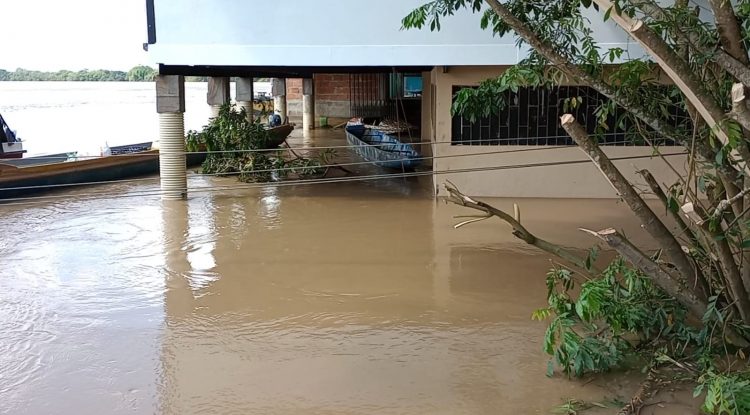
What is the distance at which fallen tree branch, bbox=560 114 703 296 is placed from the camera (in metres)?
4.07

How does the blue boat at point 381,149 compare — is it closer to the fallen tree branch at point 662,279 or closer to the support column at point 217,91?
the support column at point 217,91

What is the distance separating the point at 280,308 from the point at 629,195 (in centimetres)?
304

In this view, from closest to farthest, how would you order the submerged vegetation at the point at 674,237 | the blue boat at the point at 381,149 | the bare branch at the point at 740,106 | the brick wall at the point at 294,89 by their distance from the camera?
1. the bare branch at the point at 740,106
2. the submerged vegetation at the point at 674,237
3. the blue boat at the point at 381,149
4. the brick wall at the point at 294,89

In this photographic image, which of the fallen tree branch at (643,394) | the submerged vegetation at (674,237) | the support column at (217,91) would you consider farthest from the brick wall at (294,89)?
the fallen tree branch at (643,394)

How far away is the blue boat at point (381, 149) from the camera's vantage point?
13117 mm

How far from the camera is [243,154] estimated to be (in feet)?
44.3

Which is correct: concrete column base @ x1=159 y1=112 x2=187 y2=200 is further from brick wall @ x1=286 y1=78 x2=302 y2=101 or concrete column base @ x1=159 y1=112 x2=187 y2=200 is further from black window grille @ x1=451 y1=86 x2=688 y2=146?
brick wall @ x1=286 y1=78 x2=302 y2=101

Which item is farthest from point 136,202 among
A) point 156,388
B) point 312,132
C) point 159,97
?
point 312,132

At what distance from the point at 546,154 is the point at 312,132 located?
41.4 ft

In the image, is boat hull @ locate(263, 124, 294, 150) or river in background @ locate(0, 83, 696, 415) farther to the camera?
boat hull @ locate(263, 124, 294, 150)

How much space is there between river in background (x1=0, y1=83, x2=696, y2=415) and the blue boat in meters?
2.27

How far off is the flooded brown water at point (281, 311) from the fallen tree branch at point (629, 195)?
81 centimetres

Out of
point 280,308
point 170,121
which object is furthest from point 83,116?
point 280,308

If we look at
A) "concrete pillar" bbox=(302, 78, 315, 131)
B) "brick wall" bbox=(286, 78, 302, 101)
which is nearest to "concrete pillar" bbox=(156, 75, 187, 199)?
"concrete pillar" bbox=(302, 78, 315, 131)
